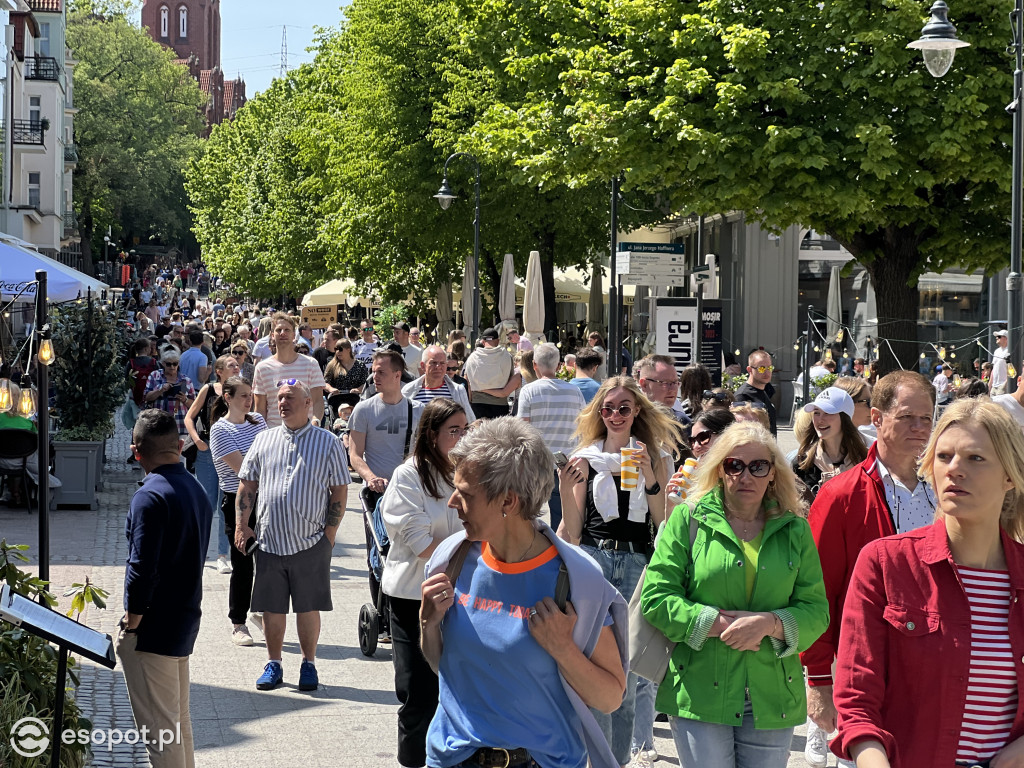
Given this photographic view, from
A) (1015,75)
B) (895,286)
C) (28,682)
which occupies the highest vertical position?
(1015,75)

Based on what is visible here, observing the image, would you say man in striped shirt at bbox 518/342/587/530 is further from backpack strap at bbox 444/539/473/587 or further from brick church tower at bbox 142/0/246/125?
brick church tower at bbox 142/0/246/125

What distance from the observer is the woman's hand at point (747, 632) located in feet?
15.1

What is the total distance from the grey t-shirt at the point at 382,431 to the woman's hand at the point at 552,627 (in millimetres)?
5815

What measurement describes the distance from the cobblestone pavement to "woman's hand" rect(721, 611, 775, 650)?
2524mm

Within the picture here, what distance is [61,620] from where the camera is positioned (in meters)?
4.16

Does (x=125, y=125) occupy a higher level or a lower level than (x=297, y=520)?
higher

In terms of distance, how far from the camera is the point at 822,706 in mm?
5078

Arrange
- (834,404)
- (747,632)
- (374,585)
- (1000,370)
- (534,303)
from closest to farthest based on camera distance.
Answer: (747,632) < (834,404) < (374,585) < (1000,370) < (534,303)

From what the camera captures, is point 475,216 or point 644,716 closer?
point 644,716

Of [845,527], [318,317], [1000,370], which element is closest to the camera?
[845,527]

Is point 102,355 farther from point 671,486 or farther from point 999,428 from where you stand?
point 999,428

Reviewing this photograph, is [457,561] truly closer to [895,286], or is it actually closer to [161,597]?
[161,597]

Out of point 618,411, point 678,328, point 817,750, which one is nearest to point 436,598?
point 618,411

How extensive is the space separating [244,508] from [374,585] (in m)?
0.93
